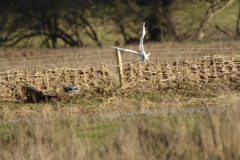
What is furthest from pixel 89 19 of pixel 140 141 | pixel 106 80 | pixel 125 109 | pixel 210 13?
pixel 140 141

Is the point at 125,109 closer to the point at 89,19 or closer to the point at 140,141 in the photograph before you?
the point at 140,141

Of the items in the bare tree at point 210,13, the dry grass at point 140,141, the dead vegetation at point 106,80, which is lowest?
the dry grass at point 140,141

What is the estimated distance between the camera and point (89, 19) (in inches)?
1606

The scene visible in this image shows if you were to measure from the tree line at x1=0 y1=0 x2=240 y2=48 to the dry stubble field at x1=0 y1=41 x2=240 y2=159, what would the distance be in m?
14.9

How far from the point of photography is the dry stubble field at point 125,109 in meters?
9.32

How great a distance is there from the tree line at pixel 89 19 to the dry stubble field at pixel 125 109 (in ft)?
48.9

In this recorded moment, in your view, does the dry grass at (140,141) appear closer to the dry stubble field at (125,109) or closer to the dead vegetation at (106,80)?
the dry stubble field at (125,109)

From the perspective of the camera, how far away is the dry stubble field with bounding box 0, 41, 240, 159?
9.32 metres

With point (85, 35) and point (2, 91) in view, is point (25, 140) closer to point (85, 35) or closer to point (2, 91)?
point (2, 91)

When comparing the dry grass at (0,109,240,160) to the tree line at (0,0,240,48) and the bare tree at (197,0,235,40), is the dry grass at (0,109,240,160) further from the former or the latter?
the bare tree at (197,0,235,40)

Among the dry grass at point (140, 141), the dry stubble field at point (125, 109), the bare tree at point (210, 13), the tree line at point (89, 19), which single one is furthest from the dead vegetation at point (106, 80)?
the bare tree at point (210, 13)

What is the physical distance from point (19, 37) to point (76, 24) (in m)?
3.46

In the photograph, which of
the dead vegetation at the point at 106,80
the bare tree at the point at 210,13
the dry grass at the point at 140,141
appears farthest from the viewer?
the bare tree at the point at 210,13

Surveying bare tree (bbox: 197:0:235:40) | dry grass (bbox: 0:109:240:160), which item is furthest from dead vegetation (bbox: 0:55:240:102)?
bare tree (bbox: 197:0:235:40)
